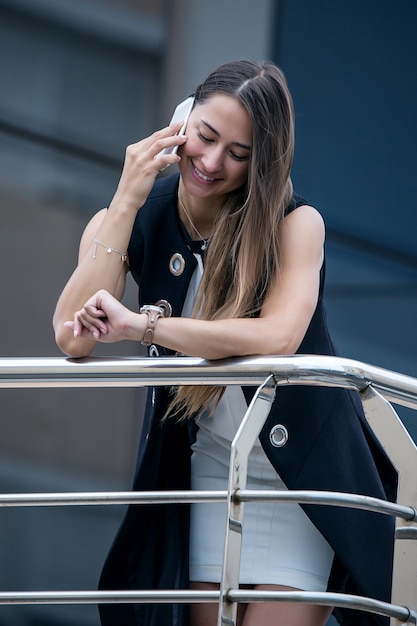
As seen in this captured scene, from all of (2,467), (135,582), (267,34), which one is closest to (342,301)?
(267,34)

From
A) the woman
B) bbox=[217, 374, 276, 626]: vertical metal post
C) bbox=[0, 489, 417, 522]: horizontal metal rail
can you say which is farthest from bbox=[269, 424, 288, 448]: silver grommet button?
bbox=[217, 374, 276, 626]: vertical metal post

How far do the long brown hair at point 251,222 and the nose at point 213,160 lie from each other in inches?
2.4

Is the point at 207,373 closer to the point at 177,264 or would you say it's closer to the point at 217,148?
the point at 177,264

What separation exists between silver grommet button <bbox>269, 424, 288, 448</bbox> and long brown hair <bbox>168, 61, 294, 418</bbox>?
0.14m

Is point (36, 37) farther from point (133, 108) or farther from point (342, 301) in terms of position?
point (342, 301)

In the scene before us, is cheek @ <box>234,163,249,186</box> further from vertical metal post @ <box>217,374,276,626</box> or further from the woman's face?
vertical metal post @ <box>217,374,276,626</box>

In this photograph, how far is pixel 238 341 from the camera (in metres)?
2.04

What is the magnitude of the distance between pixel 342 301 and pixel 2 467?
160 cm

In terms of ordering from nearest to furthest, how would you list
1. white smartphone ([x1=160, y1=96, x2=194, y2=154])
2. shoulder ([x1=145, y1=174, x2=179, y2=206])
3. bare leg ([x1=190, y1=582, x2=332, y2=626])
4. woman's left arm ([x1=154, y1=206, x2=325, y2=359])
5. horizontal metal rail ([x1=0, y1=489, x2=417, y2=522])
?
horizontal metal rail ([x1=0, y1=489, x2=417, y2=522]), woman's left arm ([x1=154, y1=206, x2=325, y2=359]), bare leg ([x1=190, y1=582, x2=332, y2=626]), white smartphone ([x1=160, y1=96, x2=194, y2=154]), shoulder ([x1=145, y1=174, x2=179, y2=206])

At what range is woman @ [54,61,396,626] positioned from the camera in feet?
6.99

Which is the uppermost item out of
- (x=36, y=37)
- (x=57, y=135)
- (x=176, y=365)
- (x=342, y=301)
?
(x=36, y=37)

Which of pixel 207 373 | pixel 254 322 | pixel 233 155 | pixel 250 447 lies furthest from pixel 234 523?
pixel 233 155

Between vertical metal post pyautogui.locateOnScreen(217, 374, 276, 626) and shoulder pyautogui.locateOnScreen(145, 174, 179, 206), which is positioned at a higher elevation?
shoulder pyautogui.locateOnScreen(145, 174, 179, 206)

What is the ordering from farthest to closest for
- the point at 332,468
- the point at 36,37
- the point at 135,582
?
1. the point at 36,37
2. the point at 135,582
3. the point at 332,468
